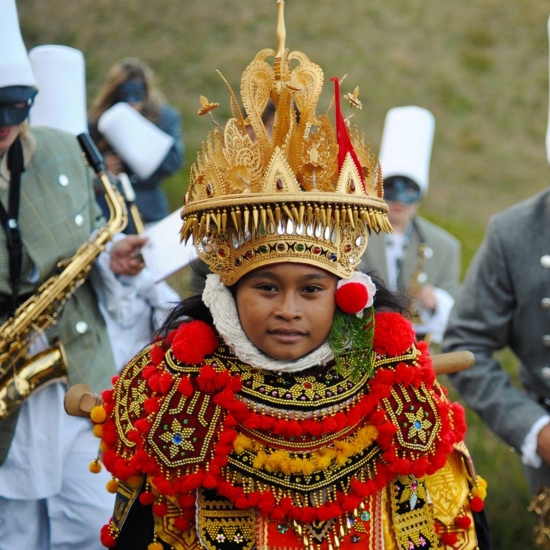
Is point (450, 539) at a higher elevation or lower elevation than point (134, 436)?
lower

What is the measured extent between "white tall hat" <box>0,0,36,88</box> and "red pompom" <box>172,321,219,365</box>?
1546 millimetres

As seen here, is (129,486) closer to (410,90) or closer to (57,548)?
(57,548)

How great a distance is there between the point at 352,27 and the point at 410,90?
72.6 inches

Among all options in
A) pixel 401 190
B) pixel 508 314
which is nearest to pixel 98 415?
pixel 508 314

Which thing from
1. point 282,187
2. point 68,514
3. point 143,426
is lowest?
point 68,514

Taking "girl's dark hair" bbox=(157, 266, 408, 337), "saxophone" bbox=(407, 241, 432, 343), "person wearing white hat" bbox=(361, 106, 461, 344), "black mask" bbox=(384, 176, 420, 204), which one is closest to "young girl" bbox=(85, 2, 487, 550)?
"girl's dark hair" bbox=(157, 266, 408, 337)

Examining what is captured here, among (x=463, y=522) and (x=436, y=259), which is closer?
(x=463, y=522)

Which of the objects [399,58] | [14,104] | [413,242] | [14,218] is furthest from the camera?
[399,58]

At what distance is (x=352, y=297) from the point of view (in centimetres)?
298

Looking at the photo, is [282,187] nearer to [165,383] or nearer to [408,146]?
[165,383]

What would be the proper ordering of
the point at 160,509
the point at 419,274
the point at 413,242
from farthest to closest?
the point at 413,242 → the point at 419,274 → the point at 160,509

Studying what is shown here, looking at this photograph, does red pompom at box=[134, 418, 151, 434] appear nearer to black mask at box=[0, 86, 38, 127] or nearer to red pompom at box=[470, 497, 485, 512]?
red pompom at box=[470, 497, 485, 512]

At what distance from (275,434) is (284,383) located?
16cm

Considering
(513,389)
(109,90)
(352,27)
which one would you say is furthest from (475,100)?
(513,389)
